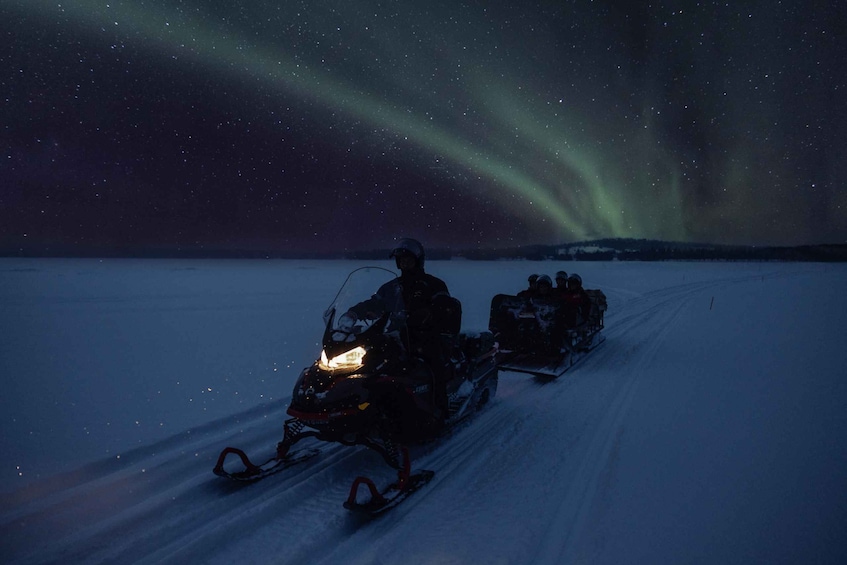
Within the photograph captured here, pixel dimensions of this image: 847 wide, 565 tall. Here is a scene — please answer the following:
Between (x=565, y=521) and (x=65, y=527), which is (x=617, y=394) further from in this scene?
(x=65, y=527)

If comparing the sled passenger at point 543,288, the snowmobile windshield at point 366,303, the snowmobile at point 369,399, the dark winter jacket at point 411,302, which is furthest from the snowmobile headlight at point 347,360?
the sled passenger at point 543,288

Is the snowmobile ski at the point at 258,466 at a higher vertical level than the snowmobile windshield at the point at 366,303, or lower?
lower

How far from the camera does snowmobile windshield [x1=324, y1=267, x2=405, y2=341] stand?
4.36 meters

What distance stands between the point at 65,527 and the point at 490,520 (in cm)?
306

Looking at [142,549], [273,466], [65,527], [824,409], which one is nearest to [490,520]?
[273,466]

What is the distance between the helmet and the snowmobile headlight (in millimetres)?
1382

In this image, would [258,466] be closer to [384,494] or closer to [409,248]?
[384,494]

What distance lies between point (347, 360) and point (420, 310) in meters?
1.02

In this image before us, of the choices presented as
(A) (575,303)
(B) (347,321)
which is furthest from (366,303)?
(A) (575,303)

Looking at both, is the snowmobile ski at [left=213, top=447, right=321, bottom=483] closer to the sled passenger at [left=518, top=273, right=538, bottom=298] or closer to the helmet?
the helmet

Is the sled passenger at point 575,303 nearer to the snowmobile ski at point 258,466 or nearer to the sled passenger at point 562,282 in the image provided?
the sled passenger at point 562,282

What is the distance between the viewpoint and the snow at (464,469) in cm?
309

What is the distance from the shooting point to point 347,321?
173 inches

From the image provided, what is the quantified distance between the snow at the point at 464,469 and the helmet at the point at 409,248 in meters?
2.09
